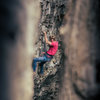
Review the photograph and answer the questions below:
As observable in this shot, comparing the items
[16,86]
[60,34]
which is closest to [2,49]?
[16,86]

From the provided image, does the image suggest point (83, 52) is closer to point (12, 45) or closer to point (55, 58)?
point (55, 58)

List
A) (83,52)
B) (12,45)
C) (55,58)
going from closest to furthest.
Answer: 1. (12,45)
2. (83,52)
3. (55,58)

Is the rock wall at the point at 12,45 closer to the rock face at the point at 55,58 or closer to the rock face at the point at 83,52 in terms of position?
the rock face at the point at 83,52

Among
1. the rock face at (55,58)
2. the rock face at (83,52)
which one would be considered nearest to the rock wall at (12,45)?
the rock face at (83,52)

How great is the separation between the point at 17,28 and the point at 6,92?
35cm

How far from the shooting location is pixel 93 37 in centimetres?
179

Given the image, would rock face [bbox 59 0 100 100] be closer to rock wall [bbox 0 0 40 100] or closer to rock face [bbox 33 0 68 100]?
rock face [bbox 33 0 68 100]

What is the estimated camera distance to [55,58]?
2.66 m

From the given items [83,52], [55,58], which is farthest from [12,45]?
[55,58]

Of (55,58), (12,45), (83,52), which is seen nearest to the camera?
(12,45)

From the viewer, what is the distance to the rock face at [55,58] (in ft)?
7.81

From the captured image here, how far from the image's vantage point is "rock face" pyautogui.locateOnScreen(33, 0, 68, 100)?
2.38 m

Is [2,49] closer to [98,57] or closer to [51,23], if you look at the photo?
[98,57]

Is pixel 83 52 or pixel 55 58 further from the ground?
pixel 83 52
